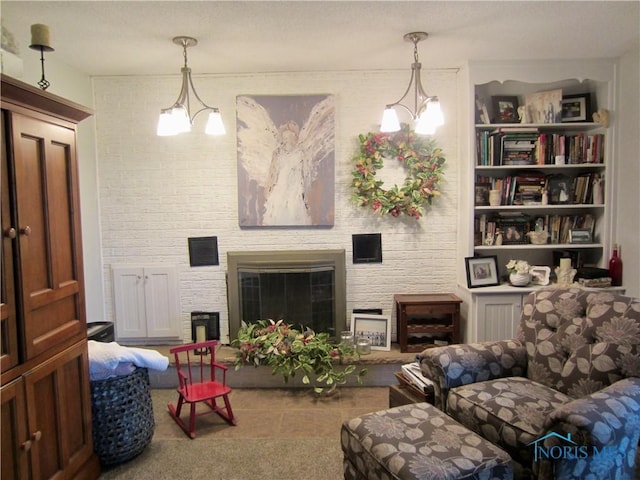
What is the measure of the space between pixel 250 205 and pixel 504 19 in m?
2.20

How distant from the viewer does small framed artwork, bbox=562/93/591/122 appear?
353cm

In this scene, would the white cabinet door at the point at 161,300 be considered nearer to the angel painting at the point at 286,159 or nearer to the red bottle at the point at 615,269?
the angel painting at the point at 286,159

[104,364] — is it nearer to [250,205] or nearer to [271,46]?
[250,205]

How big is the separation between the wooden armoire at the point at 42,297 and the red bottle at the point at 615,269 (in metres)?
3.60

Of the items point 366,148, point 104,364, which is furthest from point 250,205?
point 104,364

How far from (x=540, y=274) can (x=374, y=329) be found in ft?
4.54

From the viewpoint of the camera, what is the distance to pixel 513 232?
144 inches

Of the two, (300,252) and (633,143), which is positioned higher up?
(633,143)

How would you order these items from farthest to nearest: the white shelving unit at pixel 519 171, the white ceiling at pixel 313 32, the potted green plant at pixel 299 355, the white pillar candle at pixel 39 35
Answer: the white shelving unit at pixel 519 171
the potted green plant at pixel 299 355
the white ceiling at pixel 313 32
the white pillar candle at pixel 39 35

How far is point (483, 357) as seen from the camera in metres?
2.29

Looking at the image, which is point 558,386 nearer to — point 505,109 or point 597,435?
point 597,435

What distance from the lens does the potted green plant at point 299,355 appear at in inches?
126
